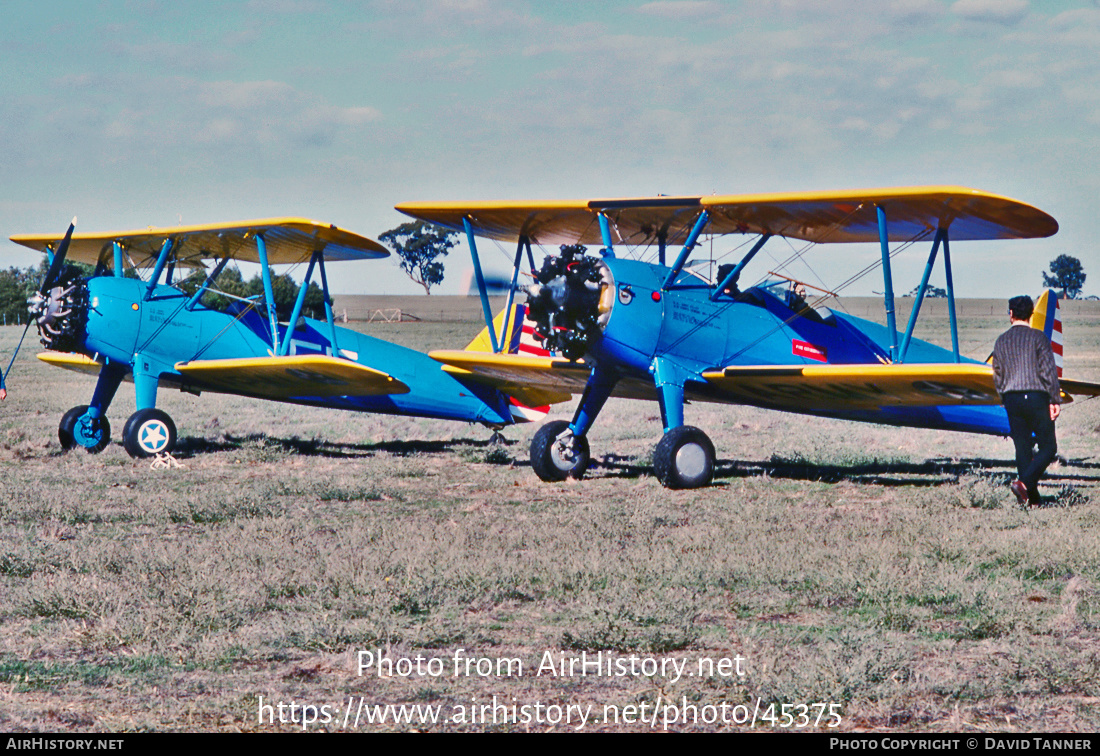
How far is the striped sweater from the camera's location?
7.99m

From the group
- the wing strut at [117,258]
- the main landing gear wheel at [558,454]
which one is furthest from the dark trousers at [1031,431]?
the wing strut at [117,258]

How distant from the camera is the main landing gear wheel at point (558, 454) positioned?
1094 cm

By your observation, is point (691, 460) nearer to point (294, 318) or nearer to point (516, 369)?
point (516, 369)

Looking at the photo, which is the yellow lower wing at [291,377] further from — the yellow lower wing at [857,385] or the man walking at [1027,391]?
the man walking at [1027,391]

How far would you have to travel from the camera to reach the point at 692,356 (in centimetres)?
1055

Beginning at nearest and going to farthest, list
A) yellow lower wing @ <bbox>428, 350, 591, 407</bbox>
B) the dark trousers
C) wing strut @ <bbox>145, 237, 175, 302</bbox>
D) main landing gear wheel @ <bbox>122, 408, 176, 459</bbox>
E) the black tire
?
the dark trousers, yellow lower wing @ <bbox>428, 350, 591, 407</bbox>, main landing gear wheel @ <bbox>122, 408, 176, 459</bbox>, the black tire, wing strut @ <bbox>145, 237, 175, 302</bbox>

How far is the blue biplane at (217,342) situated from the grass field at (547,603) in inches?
113

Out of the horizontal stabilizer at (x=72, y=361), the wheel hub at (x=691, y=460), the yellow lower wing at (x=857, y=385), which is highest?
the horizontal stabilizer at (x=72, y=361)

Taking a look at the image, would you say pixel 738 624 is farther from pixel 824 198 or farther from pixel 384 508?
pixel 824 198

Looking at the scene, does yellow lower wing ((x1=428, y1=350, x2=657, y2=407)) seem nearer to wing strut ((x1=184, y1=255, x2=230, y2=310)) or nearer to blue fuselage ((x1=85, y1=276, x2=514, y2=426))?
blue fuselage ((x1=85, y1=276, x2=514, y2=426))

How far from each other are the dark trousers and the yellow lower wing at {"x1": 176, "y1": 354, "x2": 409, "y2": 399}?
7138mm

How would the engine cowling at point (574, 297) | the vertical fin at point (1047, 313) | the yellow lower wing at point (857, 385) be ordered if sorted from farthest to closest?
1. the vertical fin at point (1047, 313)
2. the engine cowling at point (574, 297)
3. the yellow lower wing at point (857, 385)

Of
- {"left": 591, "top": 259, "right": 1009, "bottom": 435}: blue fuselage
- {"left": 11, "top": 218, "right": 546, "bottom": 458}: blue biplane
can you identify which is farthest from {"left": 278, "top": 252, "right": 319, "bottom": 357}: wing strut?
{"left": 591, "top": 259, "right": 1009, "bottom": 435}: blue fuselage

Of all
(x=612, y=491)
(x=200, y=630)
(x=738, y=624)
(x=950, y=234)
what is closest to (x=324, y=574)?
(x=200, y=630)
